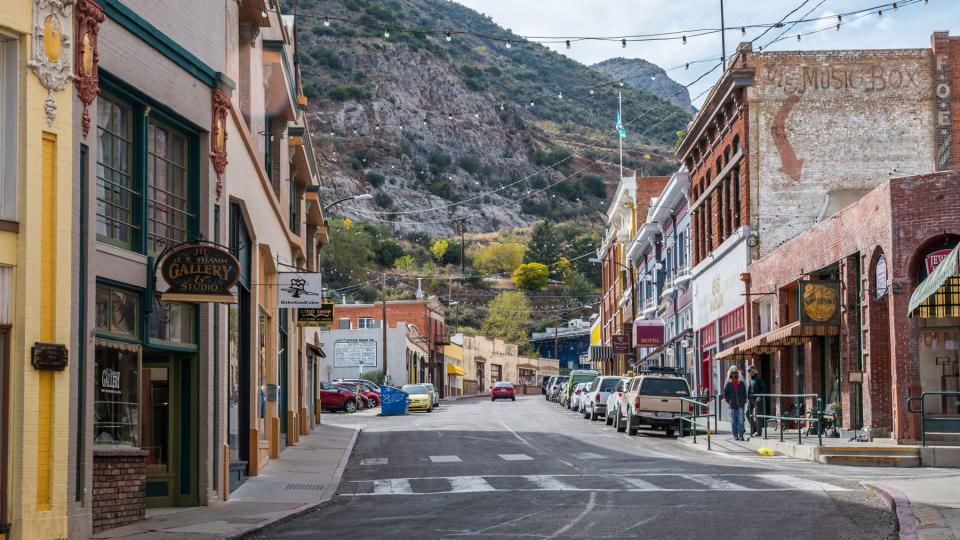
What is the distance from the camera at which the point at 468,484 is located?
2042cm

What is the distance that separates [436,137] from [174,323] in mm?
154206

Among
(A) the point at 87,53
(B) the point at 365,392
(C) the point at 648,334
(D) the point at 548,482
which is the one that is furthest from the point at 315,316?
(C) the point at 648,334

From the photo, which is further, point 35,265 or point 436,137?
point 436,137

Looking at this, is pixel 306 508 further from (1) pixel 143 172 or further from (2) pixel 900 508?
(2) pixel 900 508

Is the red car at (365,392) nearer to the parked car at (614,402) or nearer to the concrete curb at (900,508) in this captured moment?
the parked car at (614,402)

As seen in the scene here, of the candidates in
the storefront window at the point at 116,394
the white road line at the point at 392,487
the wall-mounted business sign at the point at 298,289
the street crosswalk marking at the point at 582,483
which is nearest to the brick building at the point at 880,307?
the street crosswalk marking at the point at 582,483

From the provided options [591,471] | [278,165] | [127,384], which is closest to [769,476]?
[591,471]

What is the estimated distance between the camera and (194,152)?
18000 mm

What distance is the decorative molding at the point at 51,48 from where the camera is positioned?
43.6 feet

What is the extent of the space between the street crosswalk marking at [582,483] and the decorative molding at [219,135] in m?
5.52

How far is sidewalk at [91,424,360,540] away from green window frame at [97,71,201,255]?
3450 mm

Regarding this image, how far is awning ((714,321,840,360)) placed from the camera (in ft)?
98.1

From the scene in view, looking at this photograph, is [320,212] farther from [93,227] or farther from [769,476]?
[93,227]

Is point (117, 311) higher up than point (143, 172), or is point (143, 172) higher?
point (143, 172)
